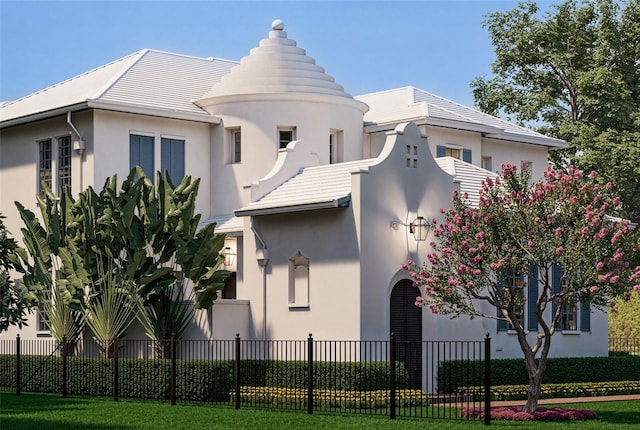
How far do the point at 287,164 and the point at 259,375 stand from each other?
6718 millimetres

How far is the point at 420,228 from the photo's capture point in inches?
1149

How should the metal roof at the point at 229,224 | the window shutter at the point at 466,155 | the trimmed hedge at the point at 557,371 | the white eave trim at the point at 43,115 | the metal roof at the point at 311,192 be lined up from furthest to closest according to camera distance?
the window shutter at the point at 466,155 < the white eave trim at the point at 43,115 < the metal roof at the point at 229,224 < the trimmed hedge at the point at 557,371 < the metal roof at the point at 311,192

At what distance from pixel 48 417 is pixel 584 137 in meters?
32.4

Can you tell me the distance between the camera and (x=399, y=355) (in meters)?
29.4

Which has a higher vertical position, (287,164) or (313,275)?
(287,164)

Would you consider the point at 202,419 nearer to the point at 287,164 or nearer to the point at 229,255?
the point at 229,255

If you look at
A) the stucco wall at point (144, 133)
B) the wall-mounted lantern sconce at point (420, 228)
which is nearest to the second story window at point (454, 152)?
the stucco wall at point (144, 133)

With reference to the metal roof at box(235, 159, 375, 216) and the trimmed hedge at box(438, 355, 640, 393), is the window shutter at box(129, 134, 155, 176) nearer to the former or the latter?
the metal roof at box(235, 159, 375, 216)

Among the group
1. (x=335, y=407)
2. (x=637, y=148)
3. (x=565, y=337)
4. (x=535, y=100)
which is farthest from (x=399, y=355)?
(x=535, y=100)

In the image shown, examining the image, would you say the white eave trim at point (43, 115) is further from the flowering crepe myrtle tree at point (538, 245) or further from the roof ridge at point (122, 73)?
the flowering crepe myrtle tree at point (538, 245)

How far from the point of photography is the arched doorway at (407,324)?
29.2 meters

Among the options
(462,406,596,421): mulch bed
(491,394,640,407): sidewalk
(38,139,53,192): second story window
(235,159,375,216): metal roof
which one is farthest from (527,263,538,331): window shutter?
(38,139,53,192): second story window

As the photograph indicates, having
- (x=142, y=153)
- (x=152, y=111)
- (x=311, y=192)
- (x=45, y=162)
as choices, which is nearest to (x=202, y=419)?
(x=311, y=192)

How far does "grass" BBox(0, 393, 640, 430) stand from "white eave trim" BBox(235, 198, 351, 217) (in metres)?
5.99
